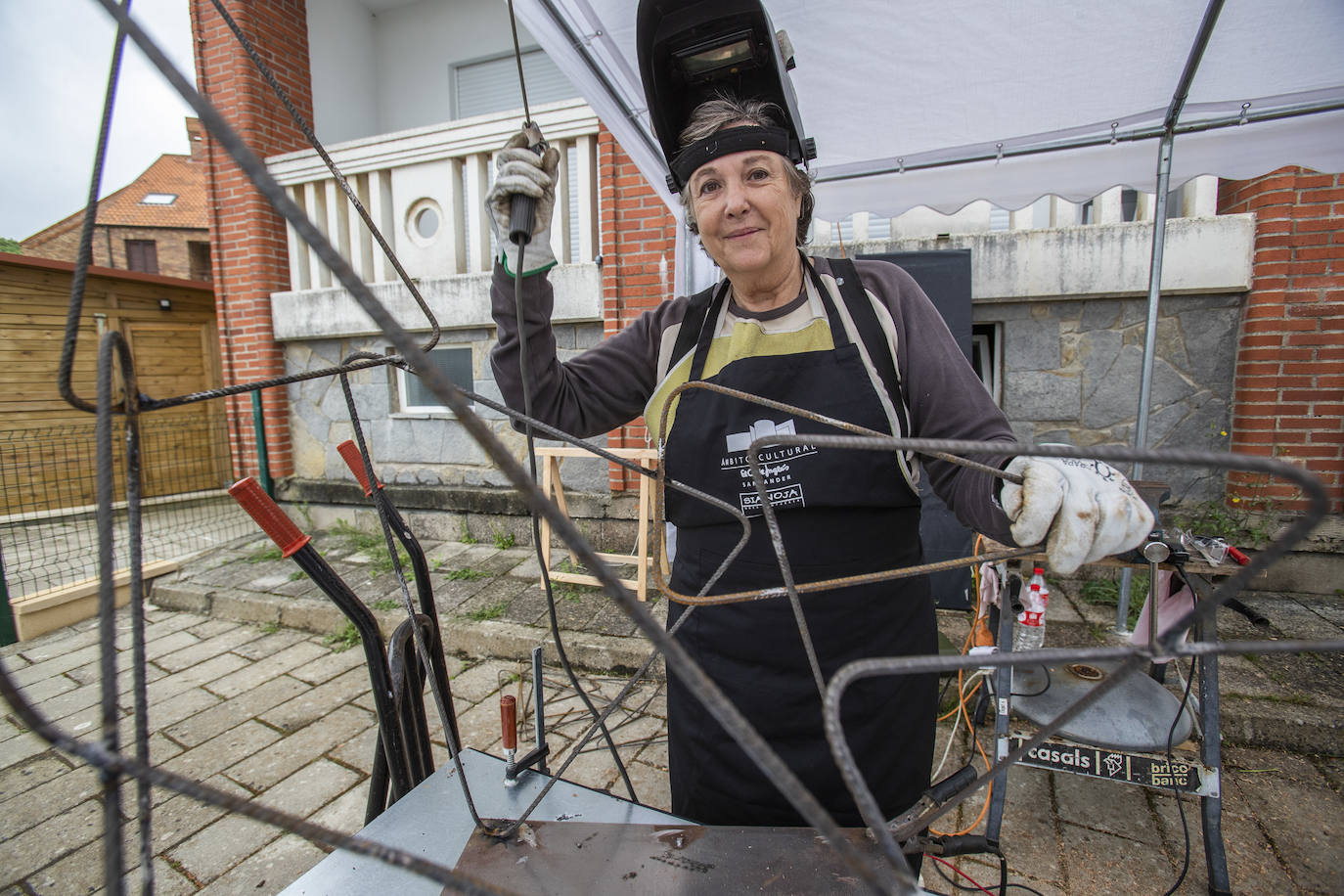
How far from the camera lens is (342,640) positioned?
366 centimetres

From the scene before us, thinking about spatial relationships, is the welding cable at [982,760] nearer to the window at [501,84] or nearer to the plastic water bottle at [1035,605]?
the plastic water bottle at [1035,605]

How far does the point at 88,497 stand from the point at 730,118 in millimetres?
8362

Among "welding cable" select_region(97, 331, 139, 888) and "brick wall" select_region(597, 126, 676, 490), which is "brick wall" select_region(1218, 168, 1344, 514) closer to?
"brick wall" select_region(597, 126, 676, 490)

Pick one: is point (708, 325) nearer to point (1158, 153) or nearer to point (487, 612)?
point (1158, 153)

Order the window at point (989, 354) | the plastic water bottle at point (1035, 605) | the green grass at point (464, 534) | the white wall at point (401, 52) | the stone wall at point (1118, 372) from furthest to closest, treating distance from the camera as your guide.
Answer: the white wall at point (401, 52), the green grass at point (464, 534), the window at point (989, 354), the stone wall at point (1118, 372), the plastic water bottle at point (1035, 605)

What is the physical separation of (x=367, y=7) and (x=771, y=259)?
826 centimetres

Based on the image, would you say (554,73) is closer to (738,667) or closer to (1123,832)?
(738,667)

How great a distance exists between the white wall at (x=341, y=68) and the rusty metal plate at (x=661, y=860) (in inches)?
282

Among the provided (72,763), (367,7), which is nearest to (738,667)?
(72,763)

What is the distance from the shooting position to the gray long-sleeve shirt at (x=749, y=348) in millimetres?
1245

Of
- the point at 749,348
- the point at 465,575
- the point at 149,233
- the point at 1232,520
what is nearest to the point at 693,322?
the point at 749,348

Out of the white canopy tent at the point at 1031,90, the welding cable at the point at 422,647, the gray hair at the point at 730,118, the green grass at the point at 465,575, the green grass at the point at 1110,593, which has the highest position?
the white canopy tent at the point at 1031,90

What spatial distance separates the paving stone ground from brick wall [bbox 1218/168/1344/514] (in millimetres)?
878

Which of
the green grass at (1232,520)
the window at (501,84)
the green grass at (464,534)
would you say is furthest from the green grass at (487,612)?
the window at (501,84)
